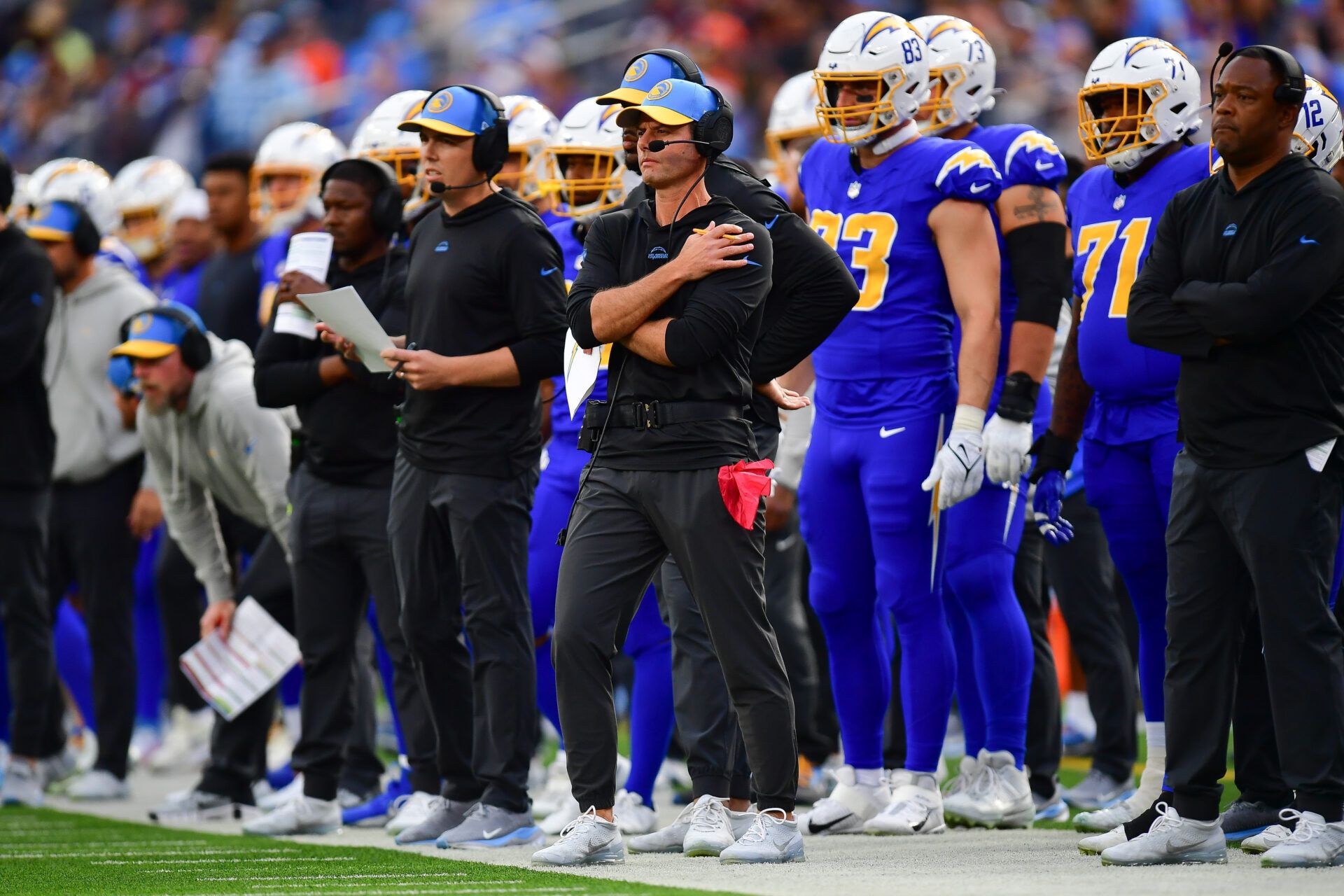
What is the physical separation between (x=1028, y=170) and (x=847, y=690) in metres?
1.87

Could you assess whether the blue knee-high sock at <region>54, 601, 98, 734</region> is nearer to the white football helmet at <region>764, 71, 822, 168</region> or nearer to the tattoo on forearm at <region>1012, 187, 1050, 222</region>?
the white football helmet at <region>764, 71, 822, 168</region>

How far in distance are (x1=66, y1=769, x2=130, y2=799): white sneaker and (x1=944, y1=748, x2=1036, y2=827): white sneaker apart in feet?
12.1

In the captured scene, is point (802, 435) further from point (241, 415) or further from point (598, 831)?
point (598, 831)

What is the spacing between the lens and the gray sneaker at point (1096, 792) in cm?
748

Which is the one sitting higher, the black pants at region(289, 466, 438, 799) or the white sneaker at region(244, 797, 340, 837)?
the black pants at region(289, 466, 438, 799)

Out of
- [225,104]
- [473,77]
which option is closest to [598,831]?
[473,77]

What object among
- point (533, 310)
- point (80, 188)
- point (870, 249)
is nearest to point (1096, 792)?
point (870, 249)

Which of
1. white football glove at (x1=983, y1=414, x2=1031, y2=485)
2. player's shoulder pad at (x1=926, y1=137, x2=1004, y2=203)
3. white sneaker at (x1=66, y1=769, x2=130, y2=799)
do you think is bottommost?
white sneaker at (x1=66, y1=769, x2=130, y2=799)

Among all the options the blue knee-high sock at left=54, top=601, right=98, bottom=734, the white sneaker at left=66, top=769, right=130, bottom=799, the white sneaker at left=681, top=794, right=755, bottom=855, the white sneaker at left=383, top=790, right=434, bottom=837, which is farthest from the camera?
the blue knee-high sock at left=54, top=601, right=98, bottom=734

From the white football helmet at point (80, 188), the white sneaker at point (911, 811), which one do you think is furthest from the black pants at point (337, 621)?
the white football helmet at point (80, 188)

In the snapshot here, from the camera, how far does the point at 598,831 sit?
216 inches

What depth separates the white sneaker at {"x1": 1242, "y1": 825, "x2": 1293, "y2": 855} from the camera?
5.24 m

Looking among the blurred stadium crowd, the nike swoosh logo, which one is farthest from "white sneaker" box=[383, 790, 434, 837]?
the blurred stadium crowd

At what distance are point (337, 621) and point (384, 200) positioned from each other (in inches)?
59.0
